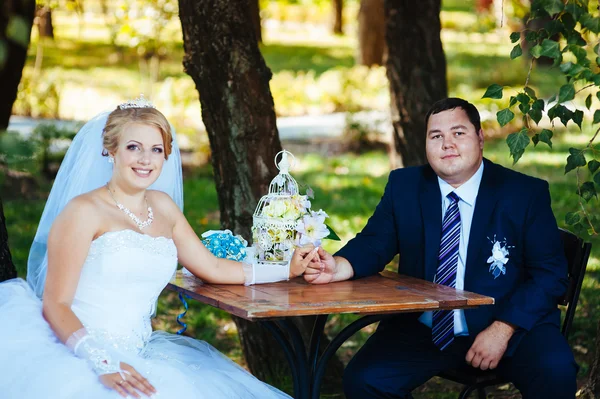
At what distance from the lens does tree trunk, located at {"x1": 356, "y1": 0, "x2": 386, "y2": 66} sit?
2012 cm

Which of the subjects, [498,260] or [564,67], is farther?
[498,260]

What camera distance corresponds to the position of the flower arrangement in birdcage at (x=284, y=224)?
400 centimetres

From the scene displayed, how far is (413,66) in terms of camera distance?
26.3 feet

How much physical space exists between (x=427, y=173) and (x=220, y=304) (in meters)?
1.44

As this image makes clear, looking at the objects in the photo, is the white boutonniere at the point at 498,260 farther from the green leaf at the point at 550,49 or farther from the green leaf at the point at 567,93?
the green leaf at the point at 550,49

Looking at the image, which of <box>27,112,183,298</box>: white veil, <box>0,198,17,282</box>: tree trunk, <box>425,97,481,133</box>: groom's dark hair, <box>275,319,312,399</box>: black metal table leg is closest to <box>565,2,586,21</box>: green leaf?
→ <box>425,97,481,133</box>: groom's dark hair

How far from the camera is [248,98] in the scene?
514cm

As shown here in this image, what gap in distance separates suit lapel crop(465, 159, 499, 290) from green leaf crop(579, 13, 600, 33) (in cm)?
86

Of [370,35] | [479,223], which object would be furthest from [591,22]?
[370,35]

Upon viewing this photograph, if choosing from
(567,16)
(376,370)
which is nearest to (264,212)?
(376,370)

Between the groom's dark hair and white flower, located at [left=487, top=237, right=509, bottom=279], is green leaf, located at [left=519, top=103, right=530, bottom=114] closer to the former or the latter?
the groom's dark hair

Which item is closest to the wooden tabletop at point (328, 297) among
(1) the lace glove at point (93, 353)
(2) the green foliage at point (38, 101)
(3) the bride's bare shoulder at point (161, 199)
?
(3) the bride's bare shoulder at point (161, 199)

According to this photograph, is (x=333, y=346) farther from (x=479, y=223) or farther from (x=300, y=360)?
(x=479, y=223)

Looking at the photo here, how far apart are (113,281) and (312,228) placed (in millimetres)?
940
